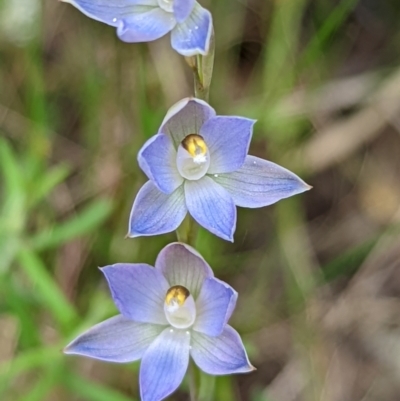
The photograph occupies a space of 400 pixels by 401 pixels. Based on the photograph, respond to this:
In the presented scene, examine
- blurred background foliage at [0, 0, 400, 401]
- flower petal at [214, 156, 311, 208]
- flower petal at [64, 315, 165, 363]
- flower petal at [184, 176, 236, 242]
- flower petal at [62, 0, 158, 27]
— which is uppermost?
flower petal at [62, 0, 158, 27]

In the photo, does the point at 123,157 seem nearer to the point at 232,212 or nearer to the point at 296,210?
the point at 296,210

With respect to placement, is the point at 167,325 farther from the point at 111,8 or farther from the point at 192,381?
the point at 111,8

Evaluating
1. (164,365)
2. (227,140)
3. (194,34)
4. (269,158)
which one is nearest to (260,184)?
(227,140)

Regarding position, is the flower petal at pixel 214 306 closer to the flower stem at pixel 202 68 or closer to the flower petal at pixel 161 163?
the flower petal at pixel 161 163

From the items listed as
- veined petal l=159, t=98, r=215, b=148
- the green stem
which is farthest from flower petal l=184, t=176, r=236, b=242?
the green stem

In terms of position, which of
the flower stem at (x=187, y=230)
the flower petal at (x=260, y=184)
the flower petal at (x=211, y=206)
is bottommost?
the flower stem at (x=187, y=230)

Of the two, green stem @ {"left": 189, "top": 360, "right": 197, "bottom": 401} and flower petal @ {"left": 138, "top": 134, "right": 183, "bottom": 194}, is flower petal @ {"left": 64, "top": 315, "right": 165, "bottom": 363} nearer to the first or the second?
green stem @ {"left": 189, "top": 360, "right": 197, "bottom": 401}

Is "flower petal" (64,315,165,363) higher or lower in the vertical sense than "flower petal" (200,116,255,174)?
lower

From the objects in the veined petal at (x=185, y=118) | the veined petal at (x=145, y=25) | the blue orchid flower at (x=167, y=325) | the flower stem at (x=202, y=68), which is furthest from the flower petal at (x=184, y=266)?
the veined petal at (x=145, y=25)
